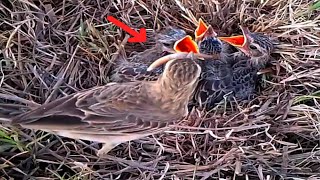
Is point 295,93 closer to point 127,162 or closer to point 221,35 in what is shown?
point 221,35

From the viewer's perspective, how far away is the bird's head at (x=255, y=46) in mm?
2334

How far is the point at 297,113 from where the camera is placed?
2217 mm

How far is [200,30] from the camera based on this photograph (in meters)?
2.35

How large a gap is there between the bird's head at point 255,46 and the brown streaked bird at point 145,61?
21 cm

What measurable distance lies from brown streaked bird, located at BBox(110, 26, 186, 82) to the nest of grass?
45 millimetres

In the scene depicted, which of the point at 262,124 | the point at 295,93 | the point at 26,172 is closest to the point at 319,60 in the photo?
the point at 295,93

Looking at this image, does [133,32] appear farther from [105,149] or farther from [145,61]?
[105,149]

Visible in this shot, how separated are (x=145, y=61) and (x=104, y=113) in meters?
0.42

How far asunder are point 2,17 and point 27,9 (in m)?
0.10

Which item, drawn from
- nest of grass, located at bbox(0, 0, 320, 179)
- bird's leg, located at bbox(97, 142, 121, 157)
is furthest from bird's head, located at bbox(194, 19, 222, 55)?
bird's leg, located at bbox(97, 142, 121, 157)

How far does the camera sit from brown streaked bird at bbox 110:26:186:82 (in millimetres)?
2217

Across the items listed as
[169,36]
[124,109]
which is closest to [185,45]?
[169,36]

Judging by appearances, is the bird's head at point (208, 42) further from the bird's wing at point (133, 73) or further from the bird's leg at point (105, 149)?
the bird's leg at point (105, 149)

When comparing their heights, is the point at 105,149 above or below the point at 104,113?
below
